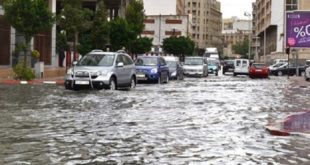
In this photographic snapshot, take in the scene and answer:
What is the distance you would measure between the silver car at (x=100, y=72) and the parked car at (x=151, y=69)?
8180 millimetres

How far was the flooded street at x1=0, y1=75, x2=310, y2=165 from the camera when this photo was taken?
380 inches

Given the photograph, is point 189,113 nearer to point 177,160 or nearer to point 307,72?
point 177,160

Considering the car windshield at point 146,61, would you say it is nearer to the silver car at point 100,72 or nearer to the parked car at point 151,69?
the parked car at point 151,69

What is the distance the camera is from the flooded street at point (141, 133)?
9664 millimetres

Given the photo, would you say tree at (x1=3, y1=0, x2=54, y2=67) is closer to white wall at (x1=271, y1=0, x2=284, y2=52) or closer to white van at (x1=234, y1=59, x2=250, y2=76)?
white van at (x1=234, y1=59, x2=250, y2=76)

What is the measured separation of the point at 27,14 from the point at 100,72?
9814 mm

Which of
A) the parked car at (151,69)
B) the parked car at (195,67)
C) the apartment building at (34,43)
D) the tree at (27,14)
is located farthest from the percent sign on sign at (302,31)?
the tree at (27,14)

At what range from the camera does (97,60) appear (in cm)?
2655

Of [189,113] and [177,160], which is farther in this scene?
[189,113]

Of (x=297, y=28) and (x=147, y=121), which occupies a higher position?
(x=297, y=28)

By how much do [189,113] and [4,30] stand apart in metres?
24.5

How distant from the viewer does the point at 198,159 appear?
9.54 meters

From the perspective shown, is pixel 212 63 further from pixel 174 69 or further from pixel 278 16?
pixel 278 16

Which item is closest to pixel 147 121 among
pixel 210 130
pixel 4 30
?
pixel 210 130
